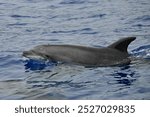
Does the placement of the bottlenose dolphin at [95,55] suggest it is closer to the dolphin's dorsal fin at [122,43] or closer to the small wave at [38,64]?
the dolphin's dorsal fin at [122,43]

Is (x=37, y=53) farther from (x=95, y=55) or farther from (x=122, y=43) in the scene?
(x=122, y=43)

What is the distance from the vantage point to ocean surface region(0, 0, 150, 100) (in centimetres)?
1209

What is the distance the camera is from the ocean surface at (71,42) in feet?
39.7

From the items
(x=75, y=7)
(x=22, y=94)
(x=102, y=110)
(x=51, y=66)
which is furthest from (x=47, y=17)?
(x=102, y=110)

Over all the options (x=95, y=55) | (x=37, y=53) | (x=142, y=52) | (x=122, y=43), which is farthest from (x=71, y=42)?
(x=122, y=43)

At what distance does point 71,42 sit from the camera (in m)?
17.3

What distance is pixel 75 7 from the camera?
23.7 metres

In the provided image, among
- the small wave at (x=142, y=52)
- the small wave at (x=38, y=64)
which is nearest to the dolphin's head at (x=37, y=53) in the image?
the small wave at (x=38, y=64)

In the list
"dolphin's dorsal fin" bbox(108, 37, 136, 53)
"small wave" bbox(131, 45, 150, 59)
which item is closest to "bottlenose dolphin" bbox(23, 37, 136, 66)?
"dolphin's dorsal fin" bbox(108, 37, 136, 53)

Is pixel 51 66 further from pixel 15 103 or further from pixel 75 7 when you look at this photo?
pixel 75 7

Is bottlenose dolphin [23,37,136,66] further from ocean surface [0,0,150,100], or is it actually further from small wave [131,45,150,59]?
small wave [131,45,150,59]

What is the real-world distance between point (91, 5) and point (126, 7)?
1.91 metres

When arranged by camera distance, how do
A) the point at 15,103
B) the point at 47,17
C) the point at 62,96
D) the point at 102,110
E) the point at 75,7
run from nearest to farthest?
the point at 102,110 < the point at 15,103 < the point at 62,96 < the point at 47,17 < the point at 75,7

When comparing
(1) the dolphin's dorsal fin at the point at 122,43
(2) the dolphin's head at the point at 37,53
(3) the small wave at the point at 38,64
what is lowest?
(3) the small wave at the point at 38,64
